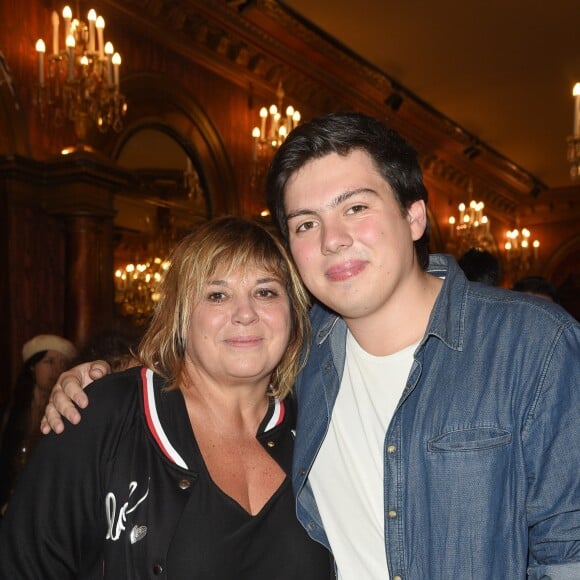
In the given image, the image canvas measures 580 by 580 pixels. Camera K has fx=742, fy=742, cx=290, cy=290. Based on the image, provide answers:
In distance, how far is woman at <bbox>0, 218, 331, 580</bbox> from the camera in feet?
6.31

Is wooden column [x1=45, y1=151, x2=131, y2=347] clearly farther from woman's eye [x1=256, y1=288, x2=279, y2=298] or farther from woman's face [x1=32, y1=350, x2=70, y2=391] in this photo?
woman's eye [x1=256, y1=288, x2=279, y2=298]

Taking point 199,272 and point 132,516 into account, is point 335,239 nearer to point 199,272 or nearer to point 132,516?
point 199,272

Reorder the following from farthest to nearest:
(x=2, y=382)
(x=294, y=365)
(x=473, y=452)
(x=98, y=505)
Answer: (x=2, y=382), (x=294, y=365), (x=98, y=505), (x=473, y=452)

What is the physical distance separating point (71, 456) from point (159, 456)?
0.23m

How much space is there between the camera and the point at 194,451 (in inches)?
81.3

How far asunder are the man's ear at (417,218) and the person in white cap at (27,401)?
2.01 meters

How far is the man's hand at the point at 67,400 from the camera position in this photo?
1.99 meters

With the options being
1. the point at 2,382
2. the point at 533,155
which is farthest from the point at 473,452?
the point at 533,155

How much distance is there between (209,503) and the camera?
78.8 inches

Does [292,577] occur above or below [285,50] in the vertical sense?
below

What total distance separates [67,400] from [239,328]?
1.71 feet

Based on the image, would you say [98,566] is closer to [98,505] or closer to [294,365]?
[98,505]

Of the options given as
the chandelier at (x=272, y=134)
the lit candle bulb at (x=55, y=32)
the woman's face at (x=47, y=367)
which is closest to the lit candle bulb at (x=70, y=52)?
the lit candle bulb at (x=55, y=32)

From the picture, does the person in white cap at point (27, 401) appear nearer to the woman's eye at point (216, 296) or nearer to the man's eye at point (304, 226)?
the woman's eye at point (216, 296)
